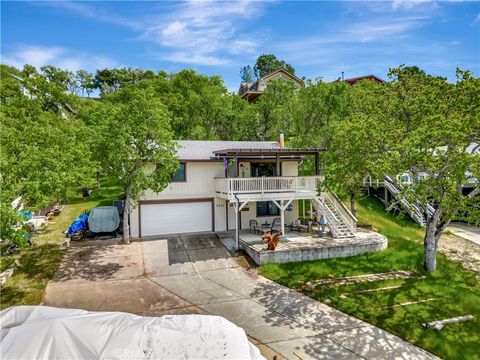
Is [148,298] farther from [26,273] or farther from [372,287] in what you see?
[372,287]

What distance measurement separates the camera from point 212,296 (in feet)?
37.0

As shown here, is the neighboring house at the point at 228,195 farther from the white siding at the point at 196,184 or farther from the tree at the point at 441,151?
the tree at the point at 441,151

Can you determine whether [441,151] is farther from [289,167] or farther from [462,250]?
[289,167]

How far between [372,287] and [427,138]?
6.39 m

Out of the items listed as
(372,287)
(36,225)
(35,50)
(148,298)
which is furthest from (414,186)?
(36,225)

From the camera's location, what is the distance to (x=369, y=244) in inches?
624

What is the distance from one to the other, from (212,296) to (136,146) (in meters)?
8.89

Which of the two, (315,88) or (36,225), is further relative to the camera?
(315,88)

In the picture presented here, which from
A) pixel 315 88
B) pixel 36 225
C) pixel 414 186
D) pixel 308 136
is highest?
pixel 315 88

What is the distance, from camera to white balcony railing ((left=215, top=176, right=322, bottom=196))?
16.9m

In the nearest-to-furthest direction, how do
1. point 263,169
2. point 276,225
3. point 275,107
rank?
point 276,225, point 263,169, point 275,107

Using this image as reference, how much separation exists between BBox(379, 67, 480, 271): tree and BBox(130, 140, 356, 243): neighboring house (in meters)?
4.54

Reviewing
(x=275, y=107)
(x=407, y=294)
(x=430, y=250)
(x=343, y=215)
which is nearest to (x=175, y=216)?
(x=343, y=215)

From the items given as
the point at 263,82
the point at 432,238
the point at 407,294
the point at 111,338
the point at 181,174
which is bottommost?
the point at 407,294
